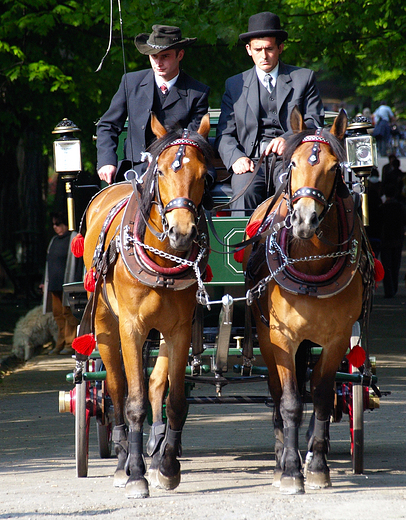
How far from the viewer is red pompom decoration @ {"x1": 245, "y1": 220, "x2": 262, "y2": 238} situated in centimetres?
656

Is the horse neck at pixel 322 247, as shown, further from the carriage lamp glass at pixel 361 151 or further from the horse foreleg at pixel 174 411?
the carriage lamp glass at pixel 361 151

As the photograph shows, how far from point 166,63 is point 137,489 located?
3174 millimetres

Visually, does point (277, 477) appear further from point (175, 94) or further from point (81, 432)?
point (175, 94)

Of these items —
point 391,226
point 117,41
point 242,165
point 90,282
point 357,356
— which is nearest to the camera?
point 357,356

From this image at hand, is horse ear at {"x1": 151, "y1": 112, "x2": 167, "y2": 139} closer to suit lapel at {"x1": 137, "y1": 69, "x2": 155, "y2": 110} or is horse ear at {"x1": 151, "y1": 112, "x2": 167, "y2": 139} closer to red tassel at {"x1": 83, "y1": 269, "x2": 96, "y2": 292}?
suit lapel at {"x1": 137, "y1": 69, "x2": 155, "y2": 110}

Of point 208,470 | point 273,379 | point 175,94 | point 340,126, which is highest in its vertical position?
point 175,94

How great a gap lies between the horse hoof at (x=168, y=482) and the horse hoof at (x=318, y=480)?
2.87ft

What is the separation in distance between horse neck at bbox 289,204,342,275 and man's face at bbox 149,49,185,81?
186cm

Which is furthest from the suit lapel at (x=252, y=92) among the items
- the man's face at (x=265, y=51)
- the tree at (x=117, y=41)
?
the tree at (x=117, y=41)

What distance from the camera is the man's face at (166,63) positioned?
6977 mm

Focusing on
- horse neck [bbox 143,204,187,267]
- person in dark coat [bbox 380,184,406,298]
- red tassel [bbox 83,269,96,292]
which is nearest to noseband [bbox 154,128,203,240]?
horse neck [bbox 143,204,187,267]

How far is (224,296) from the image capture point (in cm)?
596

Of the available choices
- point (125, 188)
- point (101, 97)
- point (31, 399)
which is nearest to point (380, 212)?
point (101, 97)

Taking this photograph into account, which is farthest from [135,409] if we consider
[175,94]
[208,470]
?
[175,94]
